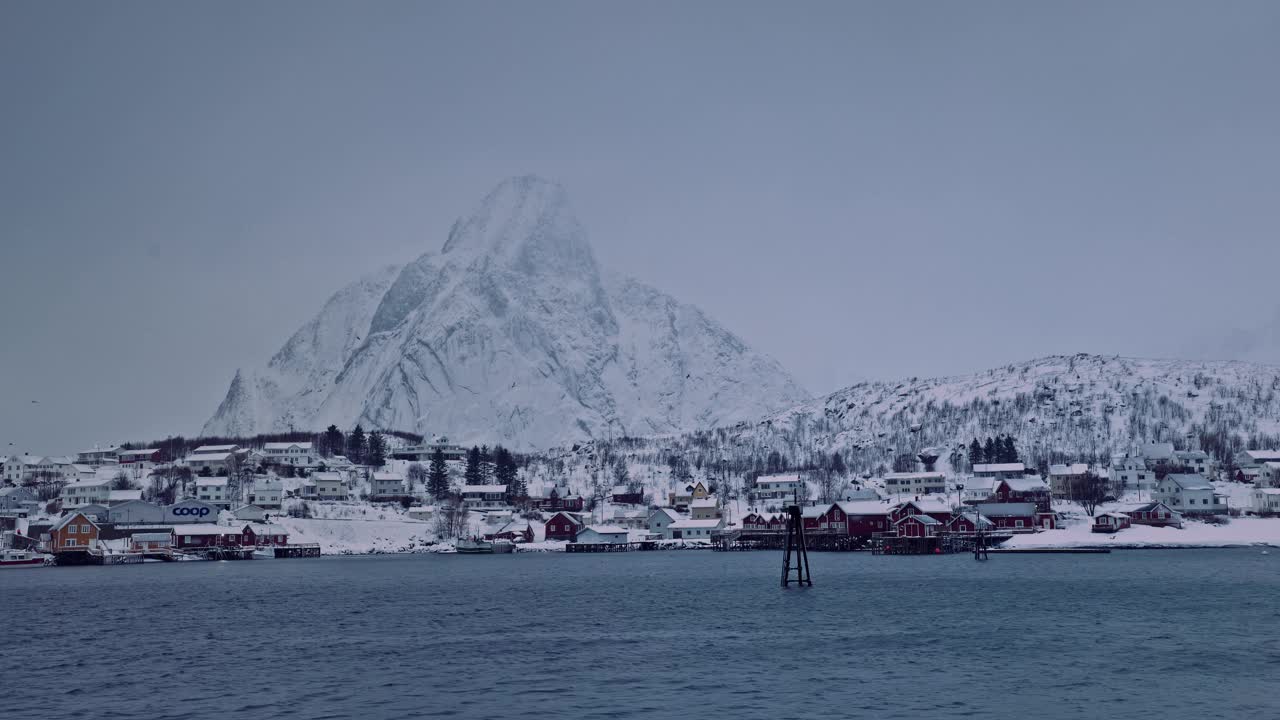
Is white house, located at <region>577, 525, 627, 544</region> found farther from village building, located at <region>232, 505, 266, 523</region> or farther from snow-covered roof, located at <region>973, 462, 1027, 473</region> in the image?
snow-covered roof, located at <region>973, 462, 1027, 473</region>

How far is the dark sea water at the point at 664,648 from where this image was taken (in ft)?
118

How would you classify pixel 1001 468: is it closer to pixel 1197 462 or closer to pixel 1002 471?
pixel 1002 471

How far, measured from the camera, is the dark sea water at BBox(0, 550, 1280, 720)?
3606 cm

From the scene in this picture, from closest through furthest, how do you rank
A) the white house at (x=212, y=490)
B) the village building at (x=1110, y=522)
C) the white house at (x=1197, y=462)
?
the village building at (x=1110, y=522) < the white house at (x=212, y=490) < the white house at (x=1197, y=462)

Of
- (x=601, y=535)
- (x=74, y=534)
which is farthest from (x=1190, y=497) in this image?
(x=74, y=534)

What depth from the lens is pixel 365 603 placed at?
7275 centimetres

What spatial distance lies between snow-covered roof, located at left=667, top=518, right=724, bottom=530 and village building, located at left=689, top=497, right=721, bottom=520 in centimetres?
432

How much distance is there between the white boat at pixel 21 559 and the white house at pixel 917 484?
397 feet

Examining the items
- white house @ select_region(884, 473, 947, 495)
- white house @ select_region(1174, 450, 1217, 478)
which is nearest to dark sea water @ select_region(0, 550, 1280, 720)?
white house @ select_region(1174, 450, 1217, 478)

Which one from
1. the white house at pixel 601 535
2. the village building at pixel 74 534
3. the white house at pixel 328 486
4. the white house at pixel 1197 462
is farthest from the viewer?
the white house at pixel 328 486

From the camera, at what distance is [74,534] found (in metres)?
142

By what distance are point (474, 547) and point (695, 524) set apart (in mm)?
33889

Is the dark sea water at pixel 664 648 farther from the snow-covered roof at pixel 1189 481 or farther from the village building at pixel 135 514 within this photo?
the village building at pixel 135 514

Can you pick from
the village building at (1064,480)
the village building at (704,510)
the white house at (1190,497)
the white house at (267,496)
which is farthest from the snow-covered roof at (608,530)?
the white house at (1190,497)
